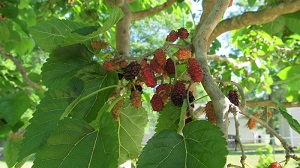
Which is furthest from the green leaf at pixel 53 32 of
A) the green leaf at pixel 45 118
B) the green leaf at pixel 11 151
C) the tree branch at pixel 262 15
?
the green leaf at pixel 11 151

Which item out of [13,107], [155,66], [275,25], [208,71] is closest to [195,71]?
[208,71]

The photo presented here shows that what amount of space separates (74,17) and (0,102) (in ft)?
4.02

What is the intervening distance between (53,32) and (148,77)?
0.87 ft

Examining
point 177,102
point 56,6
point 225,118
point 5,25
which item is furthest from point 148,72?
point 56,6

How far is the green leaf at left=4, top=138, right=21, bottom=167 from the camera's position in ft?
6.14

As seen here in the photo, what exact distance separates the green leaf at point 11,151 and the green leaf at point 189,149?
1469 millimetres

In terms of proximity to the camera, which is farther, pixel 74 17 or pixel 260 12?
pixel 74 17

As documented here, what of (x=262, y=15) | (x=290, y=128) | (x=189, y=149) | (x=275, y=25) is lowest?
(x=189, y=149)

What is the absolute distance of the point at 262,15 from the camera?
1.23m

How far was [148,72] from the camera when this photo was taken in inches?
25.2

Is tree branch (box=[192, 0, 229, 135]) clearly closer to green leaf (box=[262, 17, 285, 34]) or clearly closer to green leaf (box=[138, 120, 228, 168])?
green leaf (box=[138, 120, 228, 168])

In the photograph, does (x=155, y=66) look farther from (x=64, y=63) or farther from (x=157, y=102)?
(x=64, y=63)

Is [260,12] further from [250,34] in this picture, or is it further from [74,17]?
[74,17]

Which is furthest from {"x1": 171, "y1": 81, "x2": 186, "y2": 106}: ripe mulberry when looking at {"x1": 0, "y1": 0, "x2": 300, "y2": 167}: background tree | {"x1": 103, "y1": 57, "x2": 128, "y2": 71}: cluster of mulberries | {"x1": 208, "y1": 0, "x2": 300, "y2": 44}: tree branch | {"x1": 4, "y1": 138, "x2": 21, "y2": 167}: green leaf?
{"x1": 4, "y1": 138, "x2": 21, "y2": 167}: green leaf
